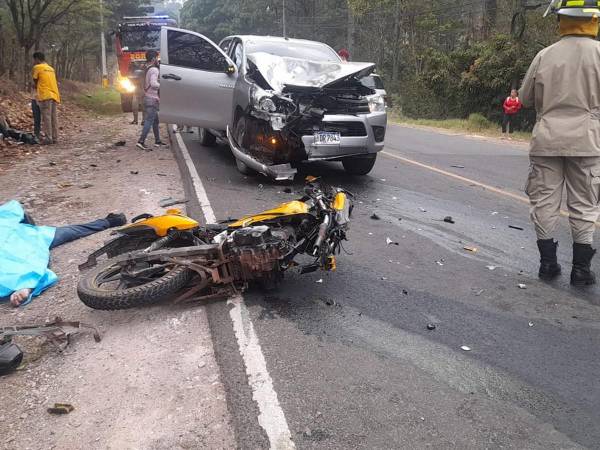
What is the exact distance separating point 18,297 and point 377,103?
17.5ft

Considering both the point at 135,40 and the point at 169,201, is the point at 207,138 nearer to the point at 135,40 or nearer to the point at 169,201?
the point at 169,201

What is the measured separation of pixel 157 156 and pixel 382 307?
7.09 meters

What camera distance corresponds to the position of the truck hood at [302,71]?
685 centimetres

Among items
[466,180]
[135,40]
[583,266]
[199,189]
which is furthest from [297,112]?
[135,40]

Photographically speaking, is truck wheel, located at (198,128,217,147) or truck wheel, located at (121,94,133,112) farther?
truck wheel, located at (121,94,133,112)

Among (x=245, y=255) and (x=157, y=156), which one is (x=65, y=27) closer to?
(x=157, y=156)

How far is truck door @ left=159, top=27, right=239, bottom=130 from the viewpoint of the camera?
8.23 meters

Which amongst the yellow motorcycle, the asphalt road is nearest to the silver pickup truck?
the asphalt road

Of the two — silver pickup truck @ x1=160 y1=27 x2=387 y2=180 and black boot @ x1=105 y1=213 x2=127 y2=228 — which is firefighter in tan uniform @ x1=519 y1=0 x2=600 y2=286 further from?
black boot @ x1=105 y1=213 x2=127 y2=228

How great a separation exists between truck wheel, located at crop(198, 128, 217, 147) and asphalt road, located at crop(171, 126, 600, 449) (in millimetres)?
4925

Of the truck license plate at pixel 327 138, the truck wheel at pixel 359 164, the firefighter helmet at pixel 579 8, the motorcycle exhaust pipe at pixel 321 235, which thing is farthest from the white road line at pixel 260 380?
the truck wheel at pixel 359 164

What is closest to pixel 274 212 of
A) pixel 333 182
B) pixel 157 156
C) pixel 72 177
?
pixel 333 182

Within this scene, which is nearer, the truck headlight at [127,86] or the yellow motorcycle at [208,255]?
the yellow motorcycle at [208,255]

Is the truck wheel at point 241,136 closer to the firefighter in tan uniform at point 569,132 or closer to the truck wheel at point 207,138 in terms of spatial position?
the truck wheel at point 207,138
